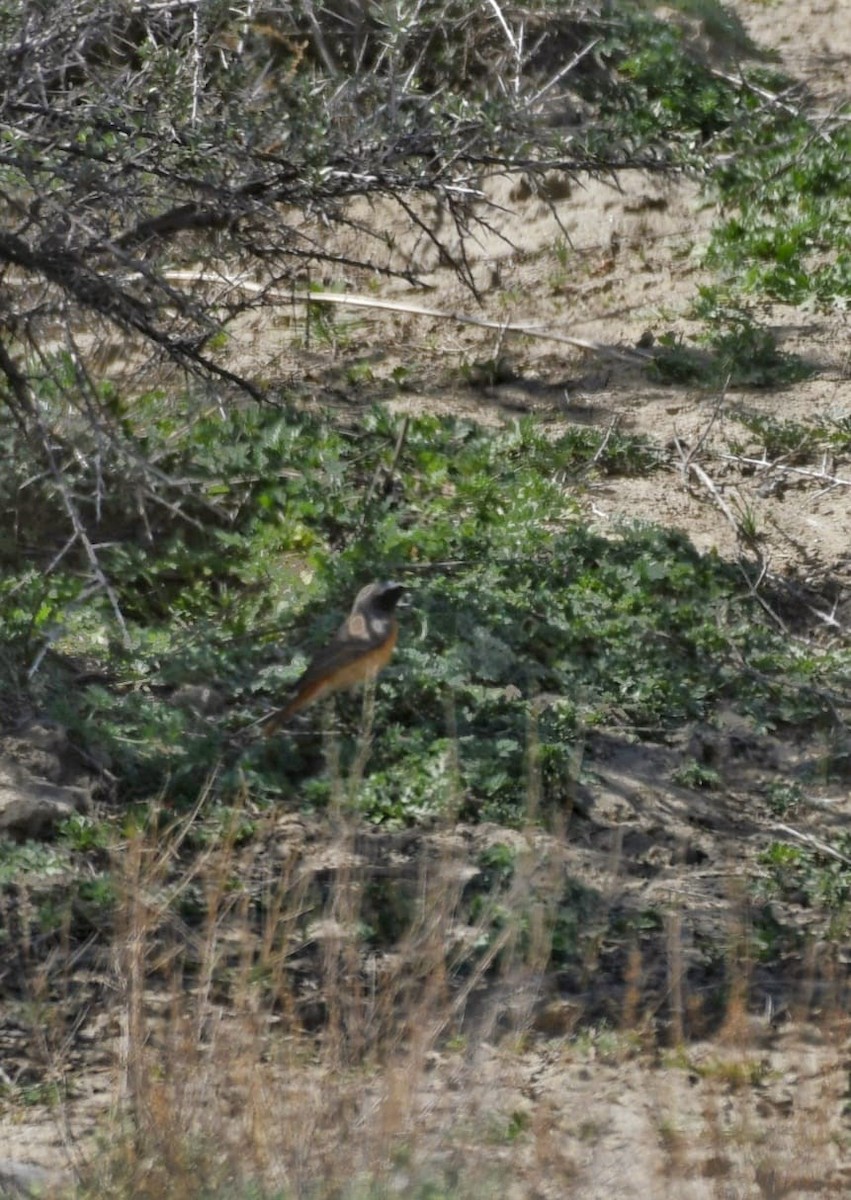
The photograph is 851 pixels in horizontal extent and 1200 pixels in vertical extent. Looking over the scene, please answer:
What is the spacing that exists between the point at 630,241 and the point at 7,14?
5.03 m

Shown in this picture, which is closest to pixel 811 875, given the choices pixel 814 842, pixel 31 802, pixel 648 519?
pixel 814 842

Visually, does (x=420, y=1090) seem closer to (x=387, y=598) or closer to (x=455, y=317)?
(x=387, y=598)

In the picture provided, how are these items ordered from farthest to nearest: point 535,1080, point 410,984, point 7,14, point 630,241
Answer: point 630,241 → point 7,14 → point 535,1080 → point 410,984

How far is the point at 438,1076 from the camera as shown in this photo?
408cm

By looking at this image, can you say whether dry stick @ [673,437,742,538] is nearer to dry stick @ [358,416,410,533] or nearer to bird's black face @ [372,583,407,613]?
dry stick @ [358,416,410,533]

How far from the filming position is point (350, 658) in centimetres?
641

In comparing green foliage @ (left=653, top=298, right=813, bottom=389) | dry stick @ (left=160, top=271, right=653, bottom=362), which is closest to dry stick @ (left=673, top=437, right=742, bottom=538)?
green foliage @ (left=653, top=298, right=813, bottom=389)

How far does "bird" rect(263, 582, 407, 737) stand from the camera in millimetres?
6438

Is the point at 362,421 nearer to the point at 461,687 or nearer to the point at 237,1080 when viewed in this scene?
the point at 461,687

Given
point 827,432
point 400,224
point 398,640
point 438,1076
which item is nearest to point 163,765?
point 398,640

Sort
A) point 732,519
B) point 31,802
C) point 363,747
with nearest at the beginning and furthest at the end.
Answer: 1. point 363,747
2. point 31,802
3. point 732,519

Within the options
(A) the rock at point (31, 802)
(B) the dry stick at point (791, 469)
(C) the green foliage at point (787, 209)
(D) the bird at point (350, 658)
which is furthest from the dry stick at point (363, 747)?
(C) the green foliage at point (787, 209)

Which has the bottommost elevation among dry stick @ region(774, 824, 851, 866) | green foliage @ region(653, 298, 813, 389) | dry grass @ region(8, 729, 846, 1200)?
dry grass @ region(8, 729, 846, 1200)

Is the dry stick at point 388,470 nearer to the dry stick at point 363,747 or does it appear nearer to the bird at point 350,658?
the bird at point 350,658
